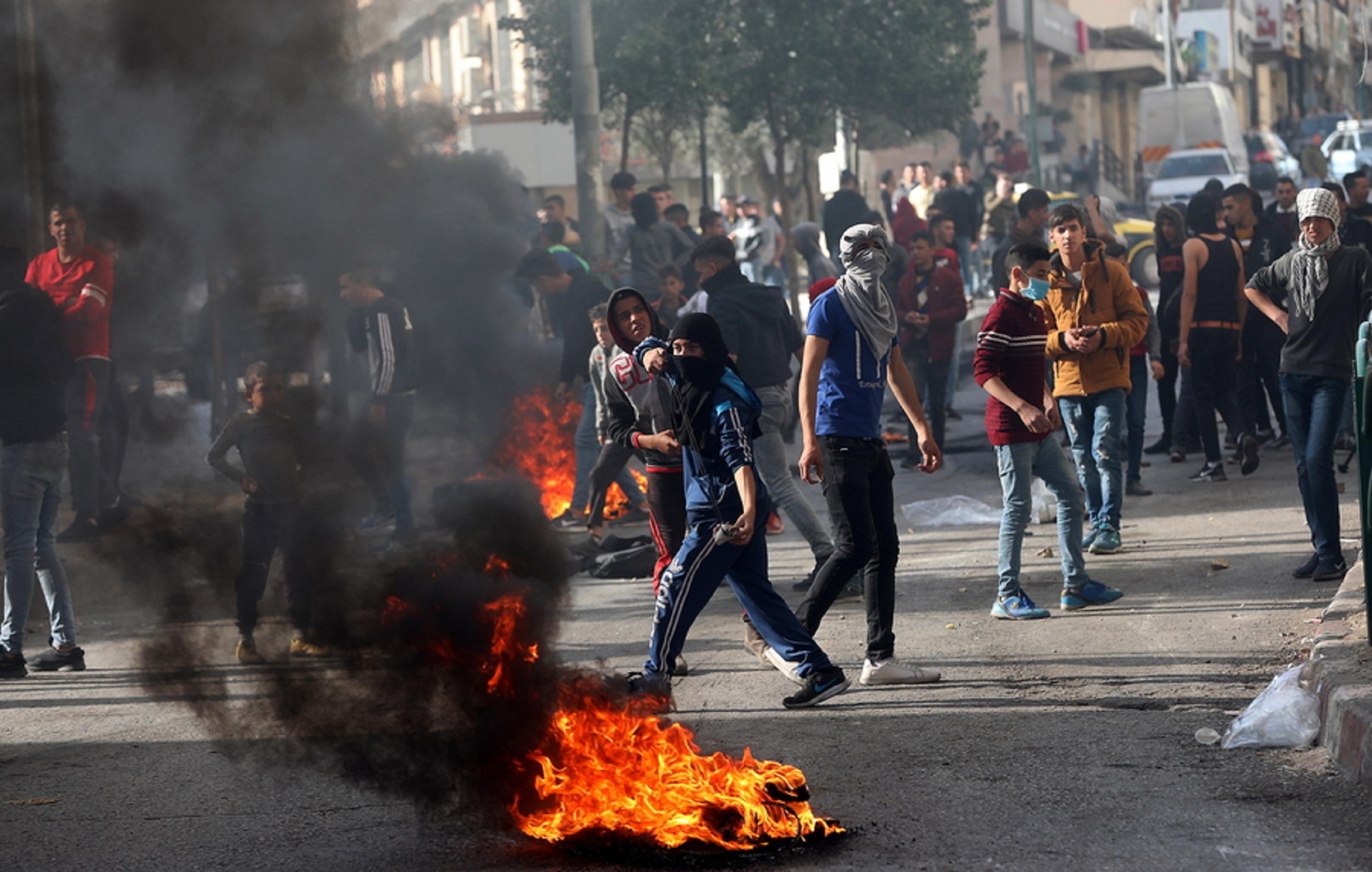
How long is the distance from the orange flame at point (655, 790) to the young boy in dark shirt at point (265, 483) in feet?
5.28

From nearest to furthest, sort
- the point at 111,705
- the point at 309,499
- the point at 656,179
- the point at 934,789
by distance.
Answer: the point at 934,789
the point at 309,499
the point at 111,705
the point at 656,179

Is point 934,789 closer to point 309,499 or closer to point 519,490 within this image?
point 309,499

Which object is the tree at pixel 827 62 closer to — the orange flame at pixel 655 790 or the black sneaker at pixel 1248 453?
the black sneaker at pixel 1248 453

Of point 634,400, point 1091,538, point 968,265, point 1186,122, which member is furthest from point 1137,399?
point 1186,122

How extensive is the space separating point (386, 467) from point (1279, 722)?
330cm

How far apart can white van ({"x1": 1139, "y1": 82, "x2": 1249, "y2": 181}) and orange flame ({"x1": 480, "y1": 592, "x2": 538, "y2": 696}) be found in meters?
33.2

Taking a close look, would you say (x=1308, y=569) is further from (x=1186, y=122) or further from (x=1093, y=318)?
(x=1186, y=122)

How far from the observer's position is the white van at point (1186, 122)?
121ft

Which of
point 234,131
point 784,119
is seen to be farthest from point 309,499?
point 784,119

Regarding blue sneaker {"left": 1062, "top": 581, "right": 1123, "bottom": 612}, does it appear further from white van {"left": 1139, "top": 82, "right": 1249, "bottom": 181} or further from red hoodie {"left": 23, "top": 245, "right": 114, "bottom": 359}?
white van {"left": 1139, "top": 82, "right": 1249, "bottom": 181}

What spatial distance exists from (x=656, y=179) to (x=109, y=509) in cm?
2756

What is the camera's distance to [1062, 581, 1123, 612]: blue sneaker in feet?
23.8

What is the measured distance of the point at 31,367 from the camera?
22.3 feet

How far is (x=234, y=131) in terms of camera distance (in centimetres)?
560
